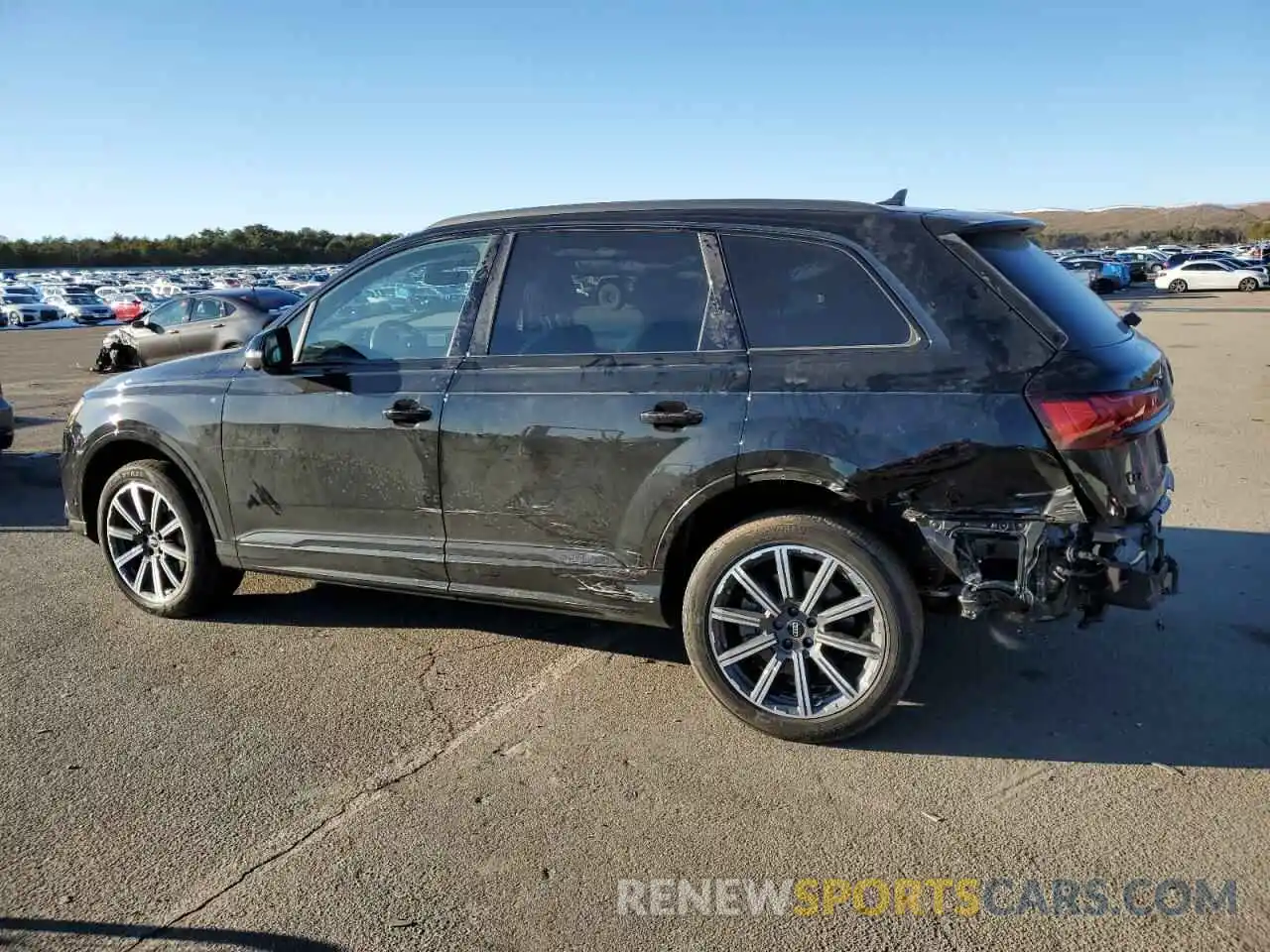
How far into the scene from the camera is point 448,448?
4219 mm

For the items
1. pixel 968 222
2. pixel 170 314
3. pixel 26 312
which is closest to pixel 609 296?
pixel 968 222

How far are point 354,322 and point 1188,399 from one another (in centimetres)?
1101

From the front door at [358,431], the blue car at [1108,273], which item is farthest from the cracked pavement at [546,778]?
the blue car at [1108,273]

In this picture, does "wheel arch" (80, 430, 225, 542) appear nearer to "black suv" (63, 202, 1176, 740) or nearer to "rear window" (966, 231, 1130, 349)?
"black suv" (63, 202, 1176, 740)

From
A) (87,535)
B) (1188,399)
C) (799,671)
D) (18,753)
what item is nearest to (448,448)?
(799,671)

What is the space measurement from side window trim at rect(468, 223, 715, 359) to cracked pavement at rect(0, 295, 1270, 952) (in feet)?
4.66

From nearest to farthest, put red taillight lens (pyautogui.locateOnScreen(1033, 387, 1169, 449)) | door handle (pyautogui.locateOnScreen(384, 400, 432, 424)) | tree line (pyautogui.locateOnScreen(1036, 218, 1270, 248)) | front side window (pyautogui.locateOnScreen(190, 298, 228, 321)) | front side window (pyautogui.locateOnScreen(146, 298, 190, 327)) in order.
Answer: red taillight lens (pyautogui.locateOnScreen(1033, 387, 1169, 449)), door handle (pyautogui.locateOnScreen(384, 400, 432, 424)), front side window (pyautogui.locateOnScreen(190, 298, 228, 321)), front side window (pyautogui.locateOnScreen(146, 298, 190, 327)), tree line (pyautogui.locateOnScreen(1036, 218, 1270, 248))

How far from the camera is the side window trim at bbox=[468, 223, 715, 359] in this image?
396cm

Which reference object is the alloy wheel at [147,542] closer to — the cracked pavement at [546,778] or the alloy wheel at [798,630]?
the cracked pavement at [546,778]

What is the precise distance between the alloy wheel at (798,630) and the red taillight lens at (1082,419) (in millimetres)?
847

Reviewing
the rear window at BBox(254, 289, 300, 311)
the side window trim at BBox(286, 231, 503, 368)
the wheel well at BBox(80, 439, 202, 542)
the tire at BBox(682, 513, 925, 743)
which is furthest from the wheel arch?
the rear window at BBox(254, 289, 300, 311)

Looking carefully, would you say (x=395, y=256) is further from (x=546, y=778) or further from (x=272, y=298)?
(x=272, y=298)

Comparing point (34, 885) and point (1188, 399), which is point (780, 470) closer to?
point (34, 885)

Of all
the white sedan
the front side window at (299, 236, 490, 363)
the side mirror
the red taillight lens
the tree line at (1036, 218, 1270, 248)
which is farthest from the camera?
the tree line at (1036, 218, 1270, 248)
